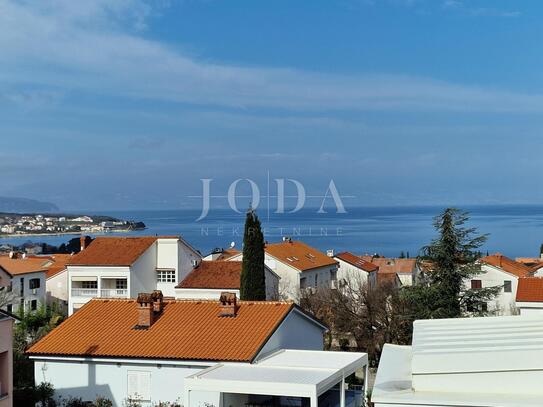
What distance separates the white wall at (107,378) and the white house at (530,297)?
75.1 feet

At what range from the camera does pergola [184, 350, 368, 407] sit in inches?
595

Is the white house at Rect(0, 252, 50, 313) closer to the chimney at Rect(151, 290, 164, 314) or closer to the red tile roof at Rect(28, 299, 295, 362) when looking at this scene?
the red tile roof at Rect(28, 299, 295, 362)

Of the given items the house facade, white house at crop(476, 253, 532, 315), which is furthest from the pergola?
white house at crop(476, 253, 532, 315)

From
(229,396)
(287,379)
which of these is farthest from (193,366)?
(287,379)

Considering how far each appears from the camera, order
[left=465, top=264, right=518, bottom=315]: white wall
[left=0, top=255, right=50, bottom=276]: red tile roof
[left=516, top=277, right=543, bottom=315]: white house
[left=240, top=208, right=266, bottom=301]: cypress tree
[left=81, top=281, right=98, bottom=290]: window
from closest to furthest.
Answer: [left=240, top=208, right=266, bottom=301]: cypress tree, [left=516, top=277, right=543, bottom=315]: white house, [left=81, top=281, right=98, bottom=290]: window, [left=465, top=264, right=518, bottom=315]: white wall, [left=0, top=255, right=50, bottom=276]: red tile roof

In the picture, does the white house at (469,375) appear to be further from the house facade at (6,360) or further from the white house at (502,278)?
the white house at (502,278)

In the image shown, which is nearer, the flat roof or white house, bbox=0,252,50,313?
the flat roof

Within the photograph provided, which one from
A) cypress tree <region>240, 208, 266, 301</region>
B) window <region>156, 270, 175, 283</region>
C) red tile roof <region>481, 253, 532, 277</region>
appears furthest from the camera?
red tile roof <region>481, 253, 532, 277</region>

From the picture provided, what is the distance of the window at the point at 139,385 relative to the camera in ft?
60.7

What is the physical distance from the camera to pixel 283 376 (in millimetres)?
16203

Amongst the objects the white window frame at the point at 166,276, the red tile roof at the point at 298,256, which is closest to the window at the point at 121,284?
the white window frame at the point at 166,276

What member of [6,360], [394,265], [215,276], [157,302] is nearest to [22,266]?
[215,276]

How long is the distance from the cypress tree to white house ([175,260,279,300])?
620cm

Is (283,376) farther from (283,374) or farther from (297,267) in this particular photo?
(297,267)
